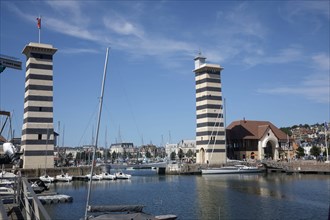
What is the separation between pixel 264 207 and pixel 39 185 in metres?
27.1

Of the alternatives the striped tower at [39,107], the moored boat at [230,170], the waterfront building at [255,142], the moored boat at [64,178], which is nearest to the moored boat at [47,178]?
the moored boat at [64,178]

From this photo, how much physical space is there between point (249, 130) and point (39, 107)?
73097 mm

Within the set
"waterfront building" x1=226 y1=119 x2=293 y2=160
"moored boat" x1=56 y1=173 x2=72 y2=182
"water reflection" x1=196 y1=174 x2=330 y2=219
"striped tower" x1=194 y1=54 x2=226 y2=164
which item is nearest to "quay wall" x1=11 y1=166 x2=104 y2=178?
"moored boat" x1=56 y1=173 x2=72 y2=182

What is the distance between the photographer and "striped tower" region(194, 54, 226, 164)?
114m

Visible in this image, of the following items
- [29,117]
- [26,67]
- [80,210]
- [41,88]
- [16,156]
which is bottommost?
[80,210]

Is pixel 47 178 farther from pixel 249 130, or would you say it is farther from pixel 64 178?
pixel 249 130

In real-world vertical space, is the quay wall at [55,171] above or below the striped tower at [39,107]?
below

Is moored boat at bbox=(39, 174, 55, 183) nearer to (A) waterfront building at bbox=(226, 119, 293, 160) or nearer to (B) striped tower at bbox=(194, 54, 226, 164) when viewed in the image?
(B) striped tower at bbox=(194, 54, 226, 164)

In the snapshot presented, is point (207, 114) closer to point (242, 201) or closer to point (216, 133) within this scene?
point (216, 133)

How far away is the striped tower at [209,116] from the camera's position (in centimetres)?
11350

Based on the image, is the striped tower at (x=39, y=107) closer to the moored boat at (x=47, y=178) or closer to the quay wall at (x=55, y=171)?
the quay wall at (x=55, y=171)

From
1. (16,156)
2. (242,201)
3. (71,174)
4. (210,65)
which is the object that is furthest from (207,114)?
→ (16,156)

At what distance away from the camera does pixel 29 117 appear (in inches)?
3398

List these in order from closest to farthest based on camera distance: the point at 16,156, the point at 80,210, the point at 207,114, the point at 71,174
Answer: the point at 16,156 < the point at 80,210 < the point at 71,174 < the point at 207,114
